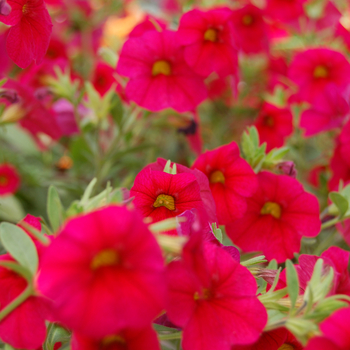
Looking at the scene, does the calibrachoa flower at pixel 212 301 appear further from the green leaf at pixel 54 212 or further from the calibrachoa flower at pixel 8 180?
the calibrachoa flower at pixel 8 180

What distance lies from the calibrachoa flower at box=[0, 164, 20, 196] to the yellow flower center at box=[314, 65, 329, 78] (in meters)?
0.81

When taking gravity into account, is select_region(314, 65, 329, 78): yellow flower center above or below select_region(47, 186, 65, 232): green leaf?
below

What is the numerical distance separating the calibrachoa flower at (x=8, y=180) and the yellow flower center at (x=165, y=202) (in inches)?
21.2

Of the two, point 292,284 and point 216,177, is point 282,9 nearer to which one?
point 216,177

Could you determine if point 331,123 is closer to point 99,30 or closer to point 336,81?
point 336,81

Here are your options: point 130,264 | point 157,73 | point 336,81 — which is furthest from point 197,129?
point 130,264

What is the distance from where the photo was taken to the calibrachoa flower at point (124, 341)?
34 cm

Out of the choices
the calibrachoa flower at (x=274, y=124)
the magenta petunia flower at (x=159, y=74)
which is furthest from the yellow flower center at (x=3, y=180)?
the calibrachoa flower at (x=274, y=124)

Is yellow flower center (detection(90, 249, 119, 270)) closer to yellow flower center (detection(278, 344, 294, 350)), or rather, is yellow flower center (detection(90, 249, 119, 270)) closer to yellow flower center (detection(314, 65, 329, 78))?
yellow flower center (detection(278, 344, 294, 350))

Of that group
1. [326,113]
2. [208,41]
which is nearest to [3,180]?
[208,41]

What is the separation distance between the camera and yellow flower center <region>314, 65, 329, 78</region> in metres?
1.02

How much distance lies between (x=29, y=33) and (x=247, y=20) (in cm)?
65

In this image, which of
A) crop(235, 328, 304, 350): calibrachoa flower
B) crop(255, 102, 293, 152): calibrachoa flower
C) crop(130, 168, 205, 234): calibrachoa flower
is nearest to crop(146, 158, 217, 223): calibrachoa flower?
crop(130, 168, 205, 234): calibrachoa flower

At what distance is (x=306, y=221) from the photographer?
0.63 metres
